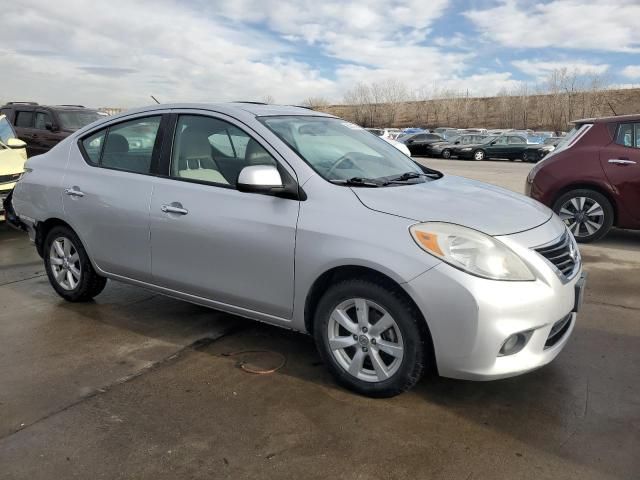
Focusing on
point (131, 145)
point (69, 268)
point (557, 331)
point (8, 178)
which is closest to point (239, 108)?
point (131, 145)

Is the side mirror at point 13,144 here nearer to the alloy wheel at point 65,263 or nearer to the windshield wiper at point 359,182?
the alloy wheel at point 65,263

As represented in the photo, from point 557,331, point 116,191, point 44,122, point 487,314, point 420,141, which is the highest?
point 420,141

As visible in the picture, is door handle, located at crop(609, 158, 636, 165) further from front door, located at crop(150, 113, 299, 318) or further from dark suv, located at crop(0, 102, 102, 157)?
dark suv, located at crop(0, 102, 102, 157)

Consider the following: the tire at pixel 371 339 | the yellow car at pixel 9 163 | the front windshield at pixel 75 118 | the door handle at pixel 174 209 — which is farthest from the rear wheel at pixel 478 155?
the tire at pixel 371 339

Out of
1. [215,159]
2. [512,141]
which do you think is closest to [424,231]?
[215,159]

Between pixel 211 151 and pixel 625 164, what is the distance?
5261 millimetres

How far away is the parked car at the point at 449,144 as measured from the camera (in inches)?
1176

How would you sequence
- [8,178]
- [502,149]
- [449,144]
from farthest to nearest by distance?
1. [449,144]
2. [502,149]
3. [8,178]

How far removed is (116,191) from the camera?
420 cm

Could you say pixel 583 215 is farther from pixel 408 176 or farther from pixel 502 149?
pixel 502 149

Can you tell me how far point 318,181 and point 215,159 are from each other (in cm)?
90

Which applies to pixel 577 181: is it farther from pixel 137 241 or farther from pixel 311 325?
pixel 137 241

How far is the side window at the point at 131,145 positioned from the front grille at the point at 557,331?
9.46 feet

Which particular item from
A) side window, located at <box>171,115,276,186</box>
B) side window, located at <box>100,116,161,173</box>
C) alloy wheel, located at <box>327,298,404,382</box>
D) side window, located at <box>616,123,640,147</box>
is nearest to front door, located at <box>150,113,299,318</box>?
side window, located at <box>171,115,276,186</box>
